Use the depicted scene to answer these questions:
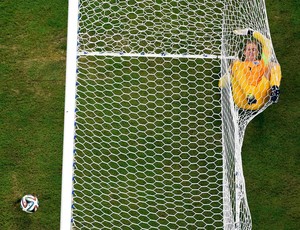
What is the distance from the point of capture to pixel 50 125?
149 inches

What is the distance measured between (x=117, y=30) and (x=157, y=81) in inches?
20.3

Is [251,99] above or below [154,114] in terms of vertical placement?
above

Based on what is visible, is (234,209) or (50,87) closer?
(234,209)

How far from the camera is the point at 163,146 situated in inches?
146

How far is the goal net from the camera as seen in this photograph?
359 cm

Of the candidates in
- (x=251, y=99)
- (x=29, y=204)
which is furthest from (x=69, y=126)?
(x=251, y=99)

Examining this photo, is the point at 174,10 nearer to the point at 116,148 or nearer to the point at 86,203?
the point at 116,148

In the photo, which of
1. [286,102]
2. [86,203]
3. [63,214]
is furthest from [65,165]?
[286,102]

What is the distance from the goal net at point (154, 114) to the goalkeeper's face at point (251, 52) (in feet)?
0.23

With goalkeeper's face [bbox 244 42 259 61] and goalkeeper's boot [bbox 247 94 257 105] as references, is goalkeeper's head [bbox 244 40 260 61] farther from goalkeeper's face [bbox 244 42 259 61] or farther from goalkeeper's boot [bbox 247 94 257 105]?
goalkeeper's boot [bbox 247 94 257 105]

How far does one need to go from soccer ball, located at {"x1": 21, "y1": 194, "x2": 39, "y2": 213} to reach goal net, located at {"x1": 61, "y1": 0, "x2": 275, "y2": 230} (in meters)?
0.31

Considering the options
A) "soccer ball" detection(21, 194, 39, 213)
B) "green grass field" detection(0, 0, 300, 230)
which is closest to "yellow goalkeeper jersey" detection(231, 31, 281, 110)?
"green grass field" detection(0, 0, 300, 230)

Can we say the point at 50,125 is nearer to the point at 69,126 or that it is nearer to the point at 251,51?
the point at 69,126

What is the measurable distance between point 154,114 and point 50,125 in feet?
2.74
